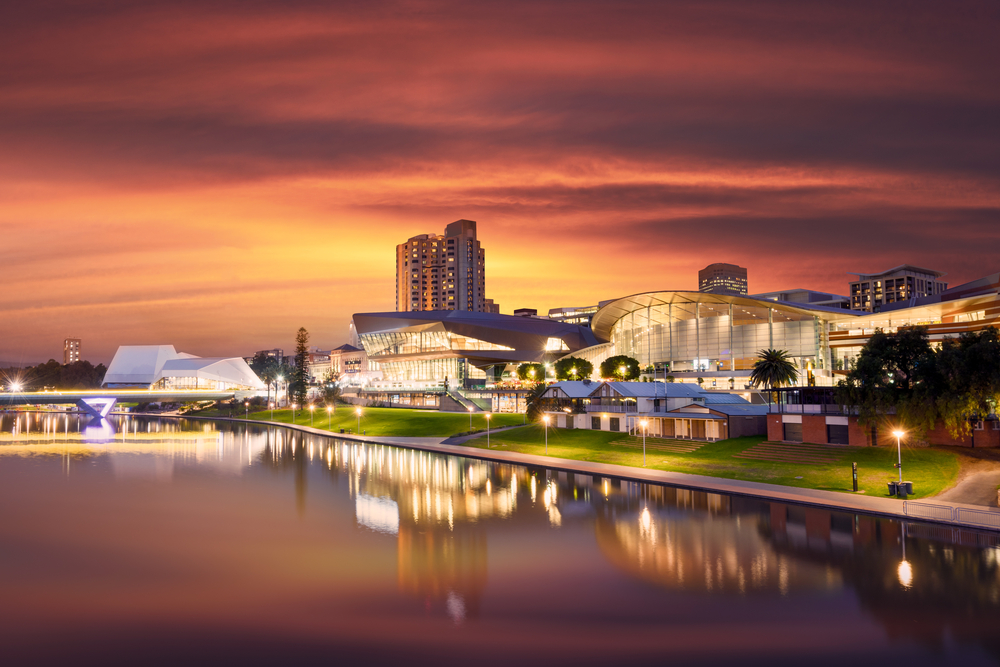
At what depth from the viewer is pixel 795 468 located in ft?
143

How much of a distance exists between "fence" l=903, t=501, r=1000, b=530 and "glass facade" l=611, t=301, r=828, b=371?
2632 inches

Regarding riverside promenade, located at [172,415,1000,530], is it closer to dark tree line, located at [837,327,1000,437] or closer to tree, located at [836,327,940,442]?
dark tree line, located at [837,327,1000,437]

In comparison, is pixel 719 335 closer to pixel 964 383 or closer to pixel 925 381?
pixel 925 381

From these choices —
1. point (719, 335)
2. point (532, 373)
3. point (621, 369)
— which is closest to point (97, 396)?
point (532, 373)

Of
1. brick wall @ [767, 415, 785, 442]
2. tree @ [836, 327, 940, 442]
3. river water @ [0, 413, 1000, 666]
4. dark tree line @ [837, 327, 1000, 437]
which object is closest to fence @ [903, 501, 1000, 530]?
river water @ [0, 413, 1000, 666]

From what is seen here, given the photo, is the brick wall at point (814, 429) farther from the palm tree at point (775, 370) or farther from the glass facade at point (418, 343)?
the glass facade at point (418, 343)

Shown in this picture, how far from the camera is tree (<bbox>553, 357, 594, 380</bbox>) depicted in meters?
106

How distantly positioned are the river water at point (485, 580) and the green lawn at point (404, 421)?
3653 centimetres

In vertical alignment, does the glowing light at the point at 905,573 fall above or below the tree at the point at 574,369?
below

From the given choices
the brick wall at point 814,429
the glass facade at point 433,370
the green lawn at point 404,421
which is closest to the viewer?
the brick wall at point 814,429

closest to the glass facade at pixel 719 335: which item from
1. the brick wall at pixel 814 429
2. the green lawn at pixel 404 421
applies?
the green lawn at pixel 404 421

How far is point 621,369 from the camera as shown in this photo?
98812 mm

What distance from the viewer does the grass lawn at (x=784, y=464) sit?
38.4m

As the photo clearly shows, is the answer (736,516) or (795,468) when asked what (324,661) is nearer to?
(736,516)
